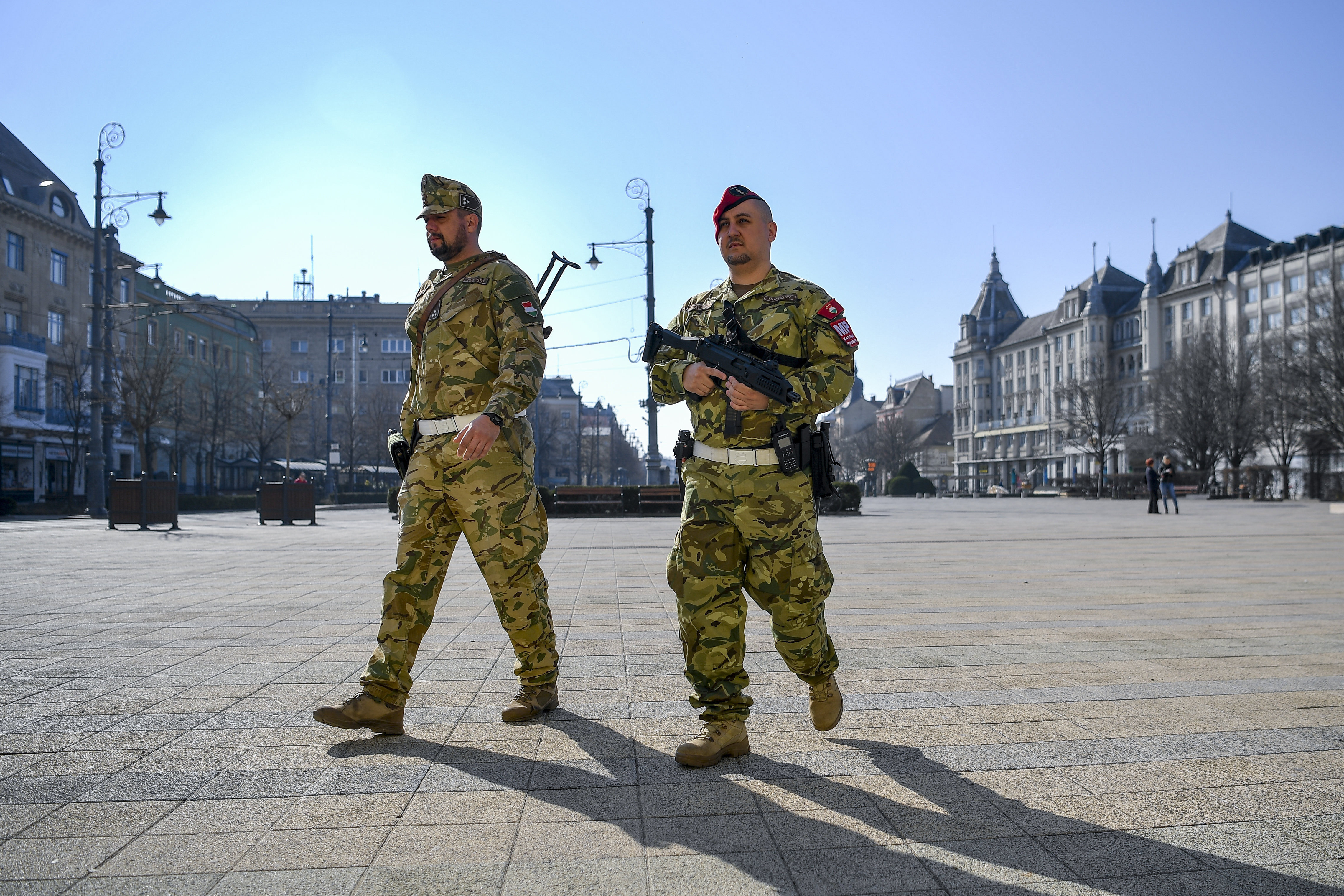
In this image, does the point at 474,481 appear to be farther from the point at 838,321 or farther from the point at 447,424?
the point at 838,321

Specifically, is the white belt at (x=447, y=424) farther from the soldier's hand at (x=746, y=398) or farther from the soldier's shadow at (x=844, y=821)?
the soldier's shadow at (x=844, y=821)

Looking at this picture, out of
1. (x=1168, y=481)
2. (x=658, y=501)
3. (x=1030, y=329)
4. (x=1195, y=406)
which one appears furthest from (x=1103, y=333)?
(x=658, y=501)

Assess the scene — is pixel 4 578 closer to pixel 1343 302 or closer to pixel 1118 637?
pixel 1118 637

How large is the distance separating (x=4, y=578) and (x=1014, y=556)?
1121 centimetres

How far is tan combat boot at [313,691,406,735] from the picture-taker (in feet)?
11.1

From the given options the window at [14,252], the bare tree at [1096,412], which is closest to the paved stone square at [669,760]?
the window at [14,252]

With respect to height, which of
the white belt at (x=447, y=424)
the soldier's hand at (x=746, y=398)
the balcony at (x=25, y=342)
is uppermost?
the balcony at (x=25, y=342)

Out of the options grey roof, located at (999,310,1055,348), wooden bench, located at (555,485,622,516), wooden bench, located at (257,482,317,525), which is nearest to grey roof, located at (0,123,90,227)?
wooden bench, located at (257,482,317,525)

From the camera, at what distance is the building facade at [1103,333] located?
65.2 m

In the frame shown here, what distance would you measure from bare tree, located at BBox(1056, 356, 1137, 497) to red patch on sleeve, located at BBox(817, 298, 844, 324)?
2098 inches

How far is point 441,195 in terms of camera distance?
12.7ft

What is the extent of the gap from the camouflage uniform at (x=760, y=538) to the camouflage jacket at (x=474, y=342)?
0.72 m

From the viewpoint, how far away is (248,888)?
2.20 meters

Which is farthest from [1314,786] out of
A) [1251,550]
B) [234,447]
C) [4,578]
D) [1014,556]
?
[234,447]
